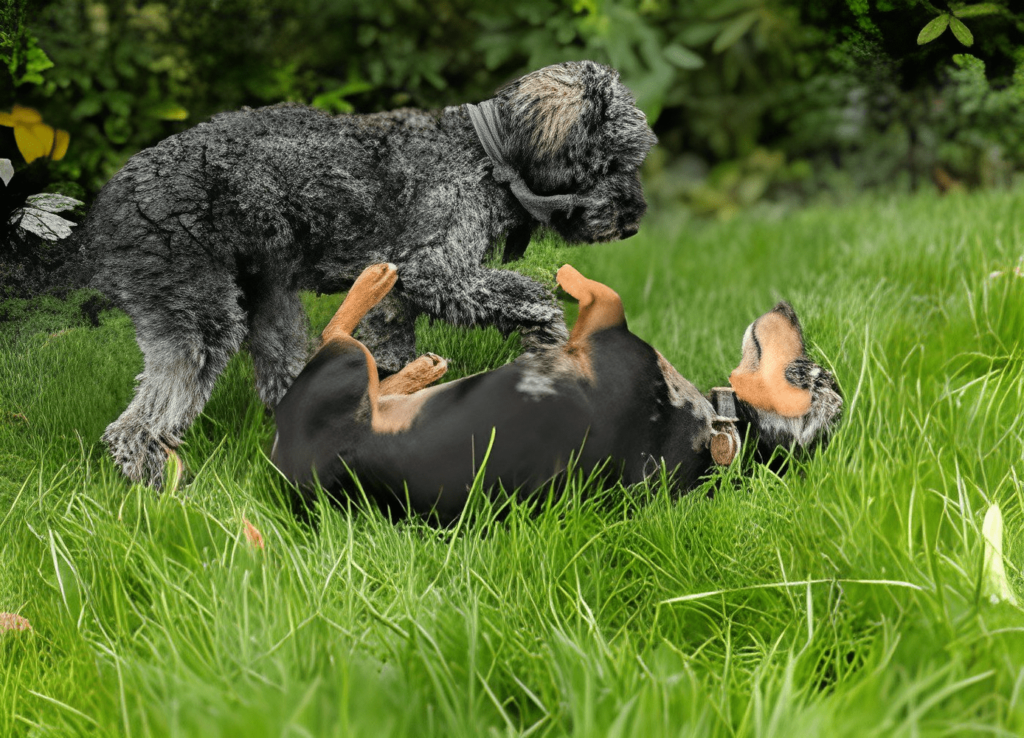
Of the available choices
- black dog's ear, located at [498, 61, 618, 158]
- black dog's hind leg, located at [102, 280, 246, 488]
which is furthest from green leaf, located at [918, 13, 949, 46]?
black dog's hind leg, located at [102, 280, 246, 488]

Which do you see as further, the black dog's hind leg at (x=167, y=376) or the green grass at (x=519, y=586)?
the black dog's hind leg at (x=167, y=376)

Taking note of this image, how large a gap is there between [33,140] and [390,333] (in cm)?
116

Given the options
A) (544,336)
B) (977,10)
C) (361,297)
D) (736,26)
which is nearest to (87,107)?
(361,297)

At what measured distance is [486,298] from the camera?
2.22 metres

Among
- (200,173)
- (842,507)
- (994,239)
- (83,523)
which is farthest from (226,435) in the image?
(994,239)

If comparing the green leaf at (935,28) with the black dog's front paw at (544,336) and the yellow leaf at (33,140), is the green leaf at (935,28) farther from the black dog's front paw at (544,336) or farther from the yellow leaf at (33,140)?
the yellow leaf at (33,140)

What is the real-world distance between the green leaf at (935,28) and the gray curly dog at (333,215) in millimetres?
801

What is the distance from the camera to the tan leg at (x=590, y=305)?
7.55 ft

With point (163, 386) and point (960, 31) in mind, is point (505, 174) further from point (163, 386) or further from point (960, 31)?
point (960, 31)

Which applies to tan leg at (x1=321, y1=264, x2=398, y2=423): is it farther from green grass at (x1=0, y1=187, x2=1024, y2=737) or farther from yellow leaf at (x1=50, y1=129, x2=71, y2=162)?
Answer: yellow leaf at (x1=50, y1=129, x2=71, y2=162)

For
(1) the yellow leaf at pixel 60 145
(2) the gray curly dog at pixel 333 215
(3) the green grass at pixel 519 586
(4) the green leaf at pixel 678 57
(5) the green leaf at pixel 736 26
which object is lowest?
(3) the green grass at pixel 519 586

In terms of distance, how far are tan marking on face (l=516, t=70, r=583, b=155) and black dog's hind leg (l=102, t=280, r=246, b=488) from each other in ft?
3.07

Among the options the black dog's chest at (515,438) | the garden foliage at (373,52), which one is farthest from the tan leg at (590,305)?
the garden foliage at (373,52)

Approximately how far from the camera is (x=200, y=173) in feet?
7.18
